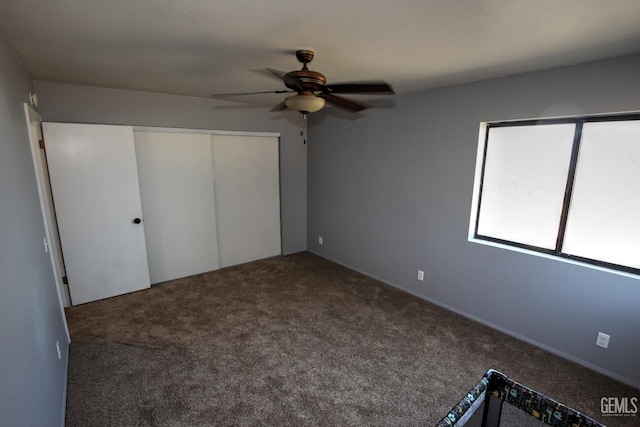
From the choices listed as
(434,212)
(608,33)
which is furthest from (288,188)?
(608,33)

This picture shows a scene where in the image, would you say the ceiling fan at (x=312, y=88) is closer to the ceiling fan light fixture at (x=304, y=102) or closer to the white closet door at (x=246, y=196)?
the ceiling fan light fixture at (x=304, y=102)

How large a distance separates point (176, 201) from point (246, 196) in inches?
38.5

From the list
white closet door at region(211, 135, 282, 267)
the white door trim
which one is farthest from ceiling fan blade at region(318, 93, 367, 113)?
the white door trim

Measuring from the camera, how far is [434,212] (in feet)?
10.5

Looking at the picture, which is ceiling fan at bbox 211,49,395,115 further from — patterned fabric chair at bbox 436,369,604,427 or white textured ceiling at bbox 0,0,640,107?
patterned fabric chair at bbox 436,369,604,427

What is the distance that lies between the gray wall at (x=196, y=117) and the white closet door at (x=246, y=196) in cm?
16

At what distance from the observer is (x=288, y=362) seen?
2365 mm

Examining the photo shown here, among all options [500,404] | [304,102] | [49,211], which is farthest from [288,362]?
[49,211]

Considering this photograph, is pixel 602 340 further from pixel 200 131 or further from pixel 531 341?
pixel 200 131

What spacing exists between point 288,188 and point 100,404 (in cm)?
343

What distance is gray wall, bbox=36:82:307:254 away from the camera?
3008 mm

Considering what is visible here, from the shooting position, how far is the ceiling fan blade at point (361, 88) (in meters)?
1.78

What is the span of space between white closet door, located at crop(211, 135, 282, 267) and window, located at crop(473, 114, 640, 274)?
2928 mm

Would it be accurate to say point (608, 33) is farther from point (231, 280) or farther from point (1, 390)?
point (231, 280)
